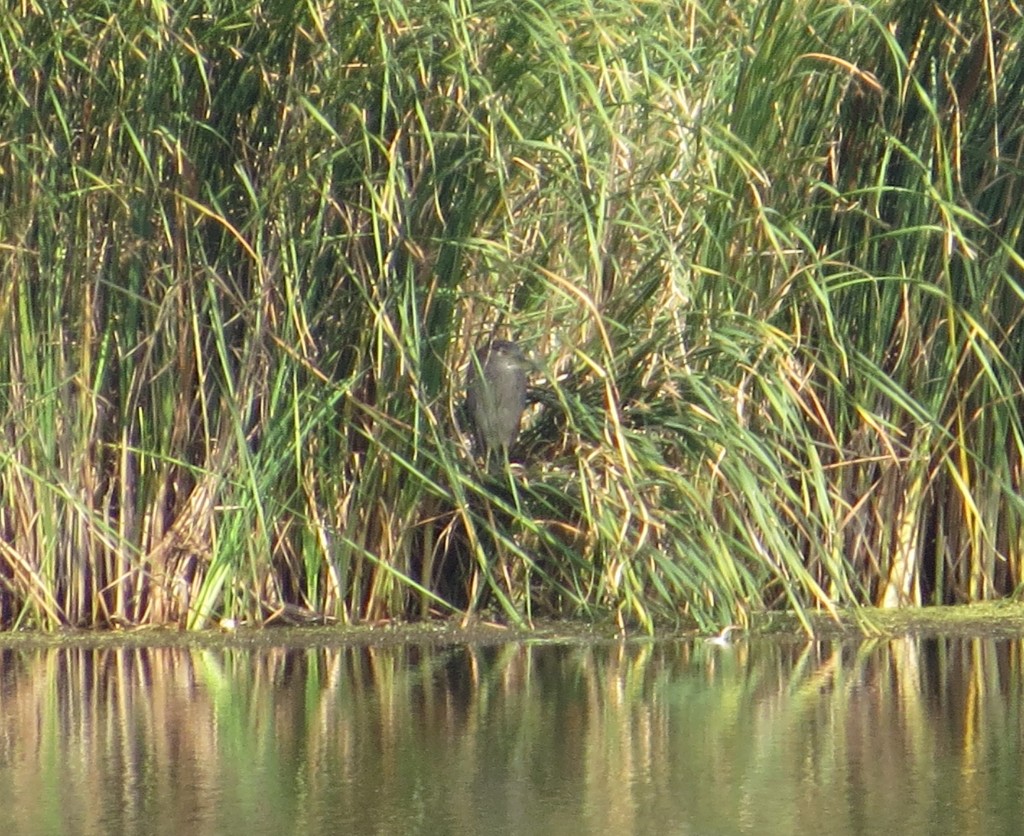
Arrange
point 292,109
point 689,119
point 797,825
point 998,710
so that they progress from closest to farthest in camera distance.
A: point 797,825, point 998,710, point 292,109, point 689,119

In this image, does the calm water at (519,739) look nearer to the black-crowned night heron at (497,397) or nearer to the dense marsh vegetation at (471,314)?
the dense marsh vegetation at (471,314)

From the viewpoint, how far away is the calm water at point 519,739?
3512mm

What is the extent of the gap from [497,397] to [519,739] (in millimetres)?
1442

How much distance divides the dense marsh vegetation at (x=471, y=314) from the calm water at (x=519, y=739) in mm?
359

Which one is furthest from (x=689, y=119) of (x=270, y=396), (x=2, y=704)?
(x=2, y=704)

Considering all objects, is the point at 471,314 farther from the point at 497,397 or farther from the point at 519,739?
the point at 519,739

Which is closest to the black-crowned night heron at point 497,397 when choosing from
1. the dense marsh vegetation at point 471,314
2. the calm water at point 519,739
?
the dense marsh vegetation at point 471,314

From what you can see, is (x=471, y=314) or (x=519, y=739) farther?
(x=471, y=314)

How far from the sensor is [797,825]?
341 centimetres

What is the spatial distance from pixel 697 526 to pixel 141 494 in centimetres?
145

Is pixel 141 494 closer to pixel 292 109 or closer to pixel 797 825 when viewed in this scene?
pixel 292 109

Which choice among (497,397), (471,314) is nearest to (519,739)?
(497,397)

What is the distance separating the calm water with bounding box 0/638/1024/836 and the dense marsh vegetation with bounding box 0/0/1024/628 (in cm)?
36

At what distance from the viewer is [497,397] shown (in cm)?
538
